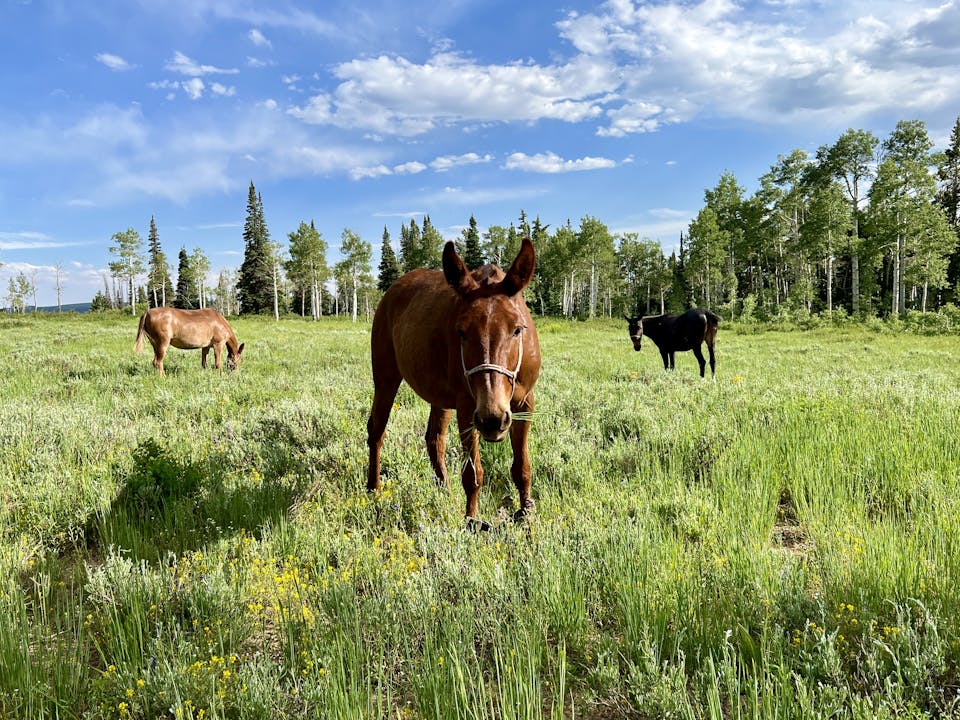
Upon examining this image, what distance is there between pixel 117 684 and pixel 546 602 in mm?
1957

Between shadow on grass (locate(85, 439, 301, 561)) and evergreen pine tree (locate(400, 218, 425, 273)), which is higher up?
evergreen pine tree (locate(400, 218, 425, 273))

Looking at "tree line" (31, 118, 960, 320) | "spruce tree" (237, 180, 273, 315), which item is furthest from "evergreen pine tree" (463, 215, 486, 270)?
"spruce tree" (237, 180, 273, 315)

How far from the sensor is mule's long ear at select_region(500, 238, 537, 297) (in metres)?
3.04

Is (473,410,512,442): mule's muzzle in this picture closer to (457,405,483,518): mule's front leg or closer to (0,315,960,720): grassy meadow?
(457,405,483,518): mule's front leg

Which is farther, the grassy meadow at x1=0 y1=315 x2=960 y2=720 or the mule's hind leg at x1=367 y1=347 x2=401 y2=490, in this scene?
the mule's hind leg at x1=367 y1=347 x2=401 y2=490

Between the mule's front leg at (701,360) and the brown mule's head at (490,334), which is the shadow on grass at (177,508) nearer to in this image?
the brown mule's head at (490,334)

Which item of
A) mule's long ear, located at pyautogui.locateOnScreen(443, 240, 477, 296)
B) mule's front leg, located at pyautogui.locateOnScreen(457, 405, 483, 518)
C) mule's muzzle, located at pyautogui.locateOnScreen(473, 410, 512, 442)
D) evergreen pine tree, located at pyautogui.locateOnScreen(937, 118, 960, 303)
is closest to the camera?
mule's muzzle, located at pyautogui.locateOnScreen(473, 410, 512, 442)

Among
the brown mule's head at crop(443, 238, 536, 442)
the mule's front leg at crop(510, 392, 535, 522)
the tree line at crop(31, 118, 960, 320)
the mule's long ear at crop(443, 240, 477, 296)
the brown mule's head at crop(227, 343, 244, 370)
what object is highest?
the tree line at crop(31, 118, 960, 320)

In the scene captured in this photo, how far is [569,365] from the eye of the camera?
14.3 m

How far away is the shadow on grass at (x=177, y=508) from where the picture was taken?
3.49 meters

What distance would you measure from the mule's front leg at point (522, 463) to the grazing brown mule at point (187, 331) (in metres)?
11.9

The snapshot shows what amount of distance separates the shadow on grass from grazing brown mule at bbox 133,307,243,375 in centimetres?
980

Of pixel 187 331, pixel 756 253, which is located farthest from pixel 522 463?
pixel 756 253

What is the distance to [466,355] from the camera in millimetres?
2920
